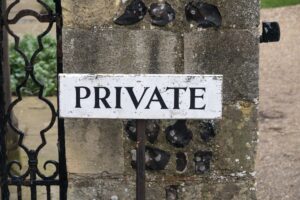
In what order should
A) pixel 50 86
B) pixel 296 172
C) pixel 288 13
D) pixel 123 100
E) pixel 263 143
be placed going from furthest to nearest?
1. pixel 288 13
2. pixel 50 86
3. pixel 263 143
4. pixel 296 172
5. pixel 123 100

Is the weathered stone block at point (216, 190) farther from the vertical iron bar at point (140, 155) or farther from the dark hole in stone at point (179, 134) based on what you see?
the vertical iron bar at point (140, 155)

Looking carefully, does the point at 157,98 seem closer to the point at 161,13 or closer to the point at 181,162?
the point at 161,13

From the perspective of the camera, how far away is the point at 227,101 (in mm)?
3344

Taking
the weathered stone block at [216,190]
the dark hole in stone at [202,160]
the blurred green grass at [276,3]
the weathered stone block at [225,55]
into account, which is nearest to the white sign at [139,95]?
the weathered stone block at [225,55]

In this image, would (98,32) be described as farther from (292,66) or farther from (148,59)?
(292,66)

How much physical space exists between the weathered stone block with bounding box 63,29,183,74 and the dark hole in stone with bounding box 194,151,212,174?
1.30 feet

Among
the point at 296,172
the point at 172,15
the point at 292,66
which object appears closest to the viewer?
the point at 172,15

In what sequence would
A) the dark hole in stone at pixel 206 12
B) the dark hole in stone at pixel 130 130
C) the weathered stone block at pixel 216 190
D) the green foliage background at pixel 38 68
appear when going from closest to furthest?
the dark hole in stone at pixel 206 12 < the dark hole in stone at pixel 130 130 < the weathered stone block at pixel 216 190 < the green foliage background at pixel 38 68

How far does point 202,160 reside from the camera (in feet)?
11.2

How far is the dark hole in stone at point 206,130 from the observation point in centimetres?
337

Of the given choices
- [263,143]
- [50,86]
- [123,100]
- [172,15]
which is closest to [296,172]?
[263,143]

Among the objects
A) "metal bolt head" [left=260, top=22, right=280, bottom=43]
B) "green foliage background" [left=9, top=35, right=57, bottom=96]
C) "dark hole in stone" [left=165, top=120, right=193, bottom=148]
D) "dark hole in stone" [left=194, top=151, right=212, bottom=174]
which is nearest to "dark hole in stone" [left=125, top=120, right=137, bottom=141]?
"dark hole in stone" [left=165, top=120, right=193, bottom=148]

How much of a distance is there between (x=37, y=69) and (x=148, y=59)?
4.12 m

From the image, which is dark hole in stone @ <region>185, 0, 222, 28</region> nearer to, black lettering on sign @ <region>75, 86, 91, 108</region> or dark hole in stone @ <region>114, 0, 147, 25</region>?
dark hole in stone @ <region>114, 0, 147, 25</region>
